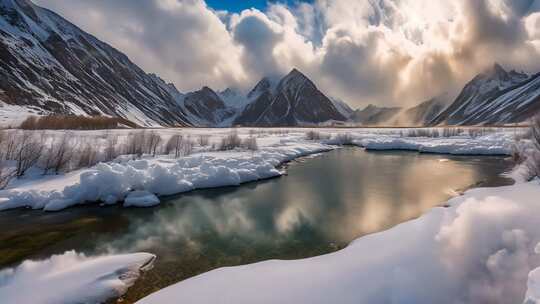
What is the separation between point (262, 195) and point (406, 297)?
13.6 m

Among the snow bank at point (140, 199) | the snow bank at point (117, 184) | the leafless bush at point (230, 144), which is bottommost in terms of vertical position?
the snow bank at point (140, 199)

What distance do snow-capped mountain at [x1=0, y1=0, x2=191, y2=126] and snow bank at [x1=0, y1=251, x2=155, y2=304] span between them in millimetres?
113777

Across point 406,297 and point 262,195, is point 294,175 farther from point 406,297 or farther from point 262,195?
point 406,297

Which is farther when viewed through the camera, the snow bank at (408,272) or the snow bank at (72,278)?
the snow bank at (72,278)

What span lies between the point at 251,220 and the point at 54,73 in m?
165

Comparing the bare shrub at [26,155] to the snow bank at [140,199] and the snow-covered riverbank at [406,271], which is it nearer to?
the snow bank at [140,199]

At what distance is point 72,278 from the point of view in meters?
8.23

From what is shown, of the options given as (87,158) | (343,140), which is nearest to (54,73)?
(343,140)

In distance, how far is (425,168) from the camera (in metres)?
29.1

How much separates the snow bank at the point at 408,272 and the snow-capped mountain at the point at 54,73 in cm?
11926

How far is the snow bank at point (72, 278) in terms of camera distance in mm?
7262

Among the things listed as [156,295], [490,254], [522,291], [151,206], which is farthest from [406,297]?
[151,206]

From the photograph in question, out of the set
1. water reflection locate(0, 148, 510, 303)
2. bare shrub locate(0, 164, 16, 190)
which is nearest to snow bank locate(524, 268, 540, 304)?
water reflection locate(0, 148, 510, 303)

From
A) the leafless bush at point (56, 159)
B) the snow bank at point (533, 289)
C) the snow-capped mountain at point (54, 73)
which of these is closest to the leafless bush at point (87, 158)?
the leafless bush at point (56, 159)
